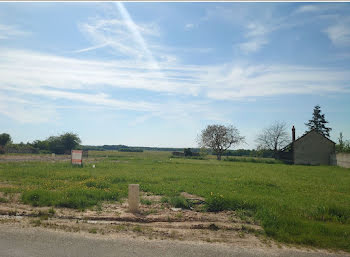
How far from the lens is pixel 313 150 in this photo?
50906 mm

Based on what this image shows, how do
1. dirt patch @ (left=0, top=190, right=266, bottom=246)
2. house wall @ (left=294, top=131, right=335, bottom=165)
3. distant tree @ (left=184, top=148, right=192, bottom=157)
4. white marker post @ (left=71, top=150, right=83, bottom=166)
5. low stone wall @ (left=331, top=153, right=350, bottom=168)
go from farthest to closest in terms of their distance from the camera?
distant tree @ (left=184, top=148, right=192, bottom=157)
house wall @ (left=294, top=131, right=335, bottom=165)
low stone wall @ (left=331, top=153, right=350, bottom=168)
white marker post @ (left=71, top=150, right=83, bottom=166)
dirt patch @ (left=0, top=190, right=266, bottom=246)

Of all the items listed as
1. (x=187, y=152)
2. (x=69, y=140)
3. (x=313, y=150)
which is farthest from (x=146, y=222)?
(x=69, y=140)

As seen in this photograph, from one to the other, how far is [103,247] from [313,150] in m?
52.3

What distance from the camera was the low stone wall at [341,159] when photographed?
40.2 metres

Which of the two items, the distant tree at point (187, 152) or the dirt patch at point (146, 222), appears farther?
the distant tree at point (187, 152)

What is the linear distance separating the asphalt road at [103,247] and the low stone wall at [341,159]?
40237 millimetres

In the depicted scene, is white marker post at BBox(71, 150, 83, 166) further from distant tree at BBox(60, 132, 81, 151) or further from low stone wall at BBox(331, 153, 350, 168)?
distant tree at BBox(60, 132, 81, 151)

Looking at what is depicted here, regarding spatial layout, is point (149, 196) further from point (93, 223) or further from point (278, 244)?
point (278, 244)

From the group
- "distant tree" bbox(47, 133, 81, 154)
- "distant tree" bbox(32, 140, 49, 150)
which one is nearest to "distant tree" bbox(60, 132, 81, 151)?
"distant tree" bbox(47, 133, 81, 154)

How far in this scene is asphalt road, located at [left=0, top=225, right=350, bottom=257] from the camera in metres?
5.84

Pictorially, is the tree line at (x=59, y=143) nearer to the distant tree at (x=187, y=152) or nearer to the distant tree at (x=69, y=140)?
the distant tree at (x=69, y=140)

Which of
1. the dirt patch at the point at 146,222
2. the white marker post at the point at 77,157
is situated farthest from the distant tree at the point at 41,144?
the dirt patch at the point at 146,222

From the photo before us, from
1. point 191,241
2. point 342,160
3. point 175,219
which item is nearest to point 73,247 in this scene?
point 191,241

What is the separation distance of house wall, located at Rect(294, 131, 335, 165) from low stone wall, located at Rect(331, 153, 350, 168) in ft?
7.50
